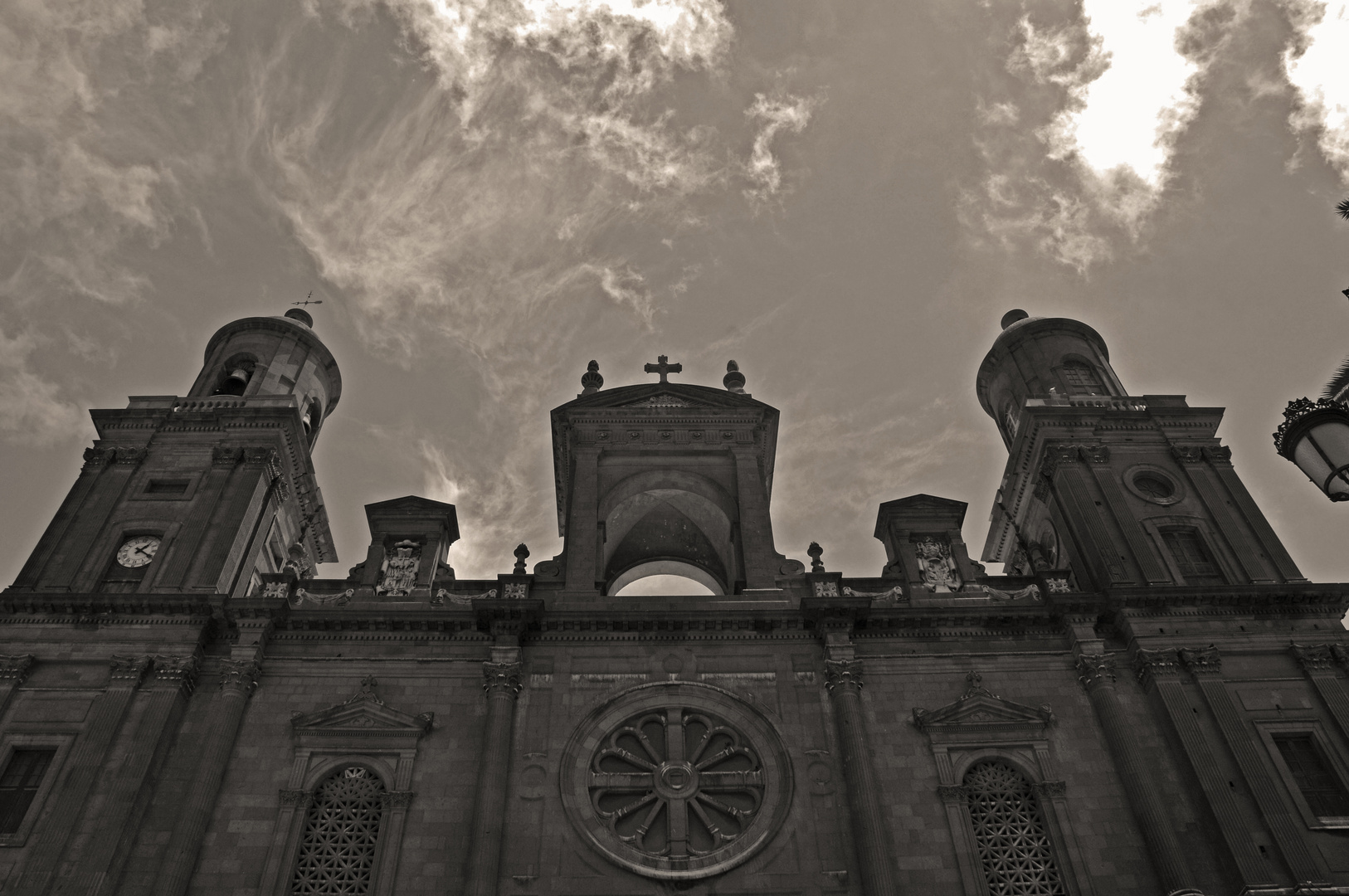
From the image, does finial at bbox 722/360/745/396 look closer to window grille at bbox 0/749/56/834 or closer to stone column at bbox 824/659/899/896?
stone column at bbox 824/659/899/896

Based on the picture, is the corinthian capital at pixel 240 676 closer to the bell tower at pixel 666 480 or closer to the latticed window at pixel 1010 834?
the bell tower at pixel 666 480

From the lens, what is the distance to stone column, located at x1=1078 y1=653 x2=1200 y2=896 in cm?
1986

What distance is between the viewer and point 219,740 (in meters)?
21.9

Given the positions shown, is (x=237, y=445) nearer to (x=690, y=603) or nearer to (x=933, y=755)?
(x=690, y=603)

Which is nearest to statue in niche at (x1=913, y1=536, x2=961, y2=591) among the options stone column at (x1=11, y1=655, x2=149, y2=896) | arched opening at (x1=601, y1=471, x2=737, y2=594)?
arched opening at (x1=601, y1=471, x2=737, y2=594)

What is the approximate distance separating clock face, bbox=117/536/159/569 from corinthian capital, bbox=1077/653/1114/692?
22.7 m

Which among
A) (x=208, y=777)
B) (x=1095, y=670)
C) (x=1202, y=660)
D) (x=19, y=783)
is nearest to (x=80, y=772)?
(x=19, y=783)

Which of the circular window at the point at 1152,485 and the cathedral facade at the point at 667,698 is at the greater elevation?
the circular window at the point at 1152,485

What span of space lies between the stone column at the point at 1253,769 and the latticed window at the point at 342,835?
17693mm

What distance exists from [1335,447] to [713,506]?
19.8 metres

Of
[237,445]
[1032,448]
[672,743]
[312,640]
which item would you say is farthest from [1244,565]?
[237,445]

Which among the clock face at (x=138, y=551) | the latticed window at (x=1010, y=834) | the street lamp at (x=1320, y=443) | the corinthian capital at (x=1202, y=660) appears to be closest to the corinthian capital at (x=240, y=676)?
the clock face at (x=138, y=551)

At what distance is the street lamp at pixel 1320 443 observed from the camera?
1014 cm

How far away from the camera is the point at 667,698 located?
2345 centimetres
